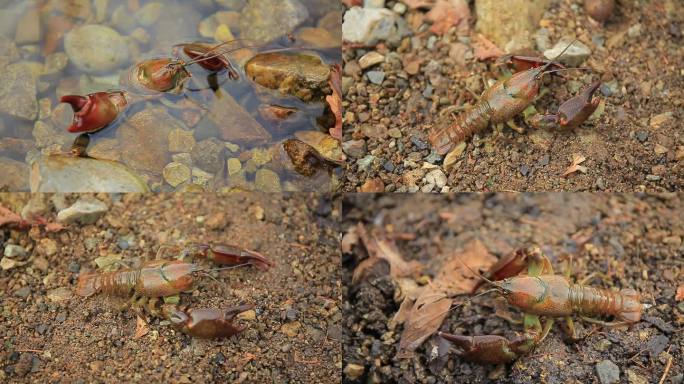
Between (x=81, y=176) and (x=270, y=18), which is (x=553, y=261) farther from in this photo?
(x=81, y=176)

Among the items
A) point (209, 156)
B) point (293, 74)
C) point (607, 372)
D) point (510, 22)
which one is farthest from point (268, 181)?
point (607, 372)

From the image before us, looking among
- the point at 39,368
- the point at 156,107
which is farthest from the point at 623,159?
the point at 39,368

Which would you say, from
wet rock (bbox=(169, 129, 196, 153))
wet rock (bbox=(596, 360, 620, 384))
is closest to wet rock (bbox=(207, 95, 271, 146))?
wet rock (bbox=(169, 129, 196, 153))

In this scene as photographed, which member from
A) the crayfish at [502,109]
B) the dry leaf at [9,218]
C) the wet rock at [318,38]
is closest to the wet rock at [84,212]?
the dry leaf at [9,218]

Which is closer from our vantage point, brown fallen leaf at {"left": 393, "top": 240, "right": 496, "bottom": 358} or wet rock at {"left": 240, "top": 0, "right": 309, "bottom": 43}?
brown fallen leaf at {"left": 393, "top": 240, "right": 496, "bottom": 358}

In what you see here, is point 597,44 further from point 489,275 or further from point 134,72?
point 134,72

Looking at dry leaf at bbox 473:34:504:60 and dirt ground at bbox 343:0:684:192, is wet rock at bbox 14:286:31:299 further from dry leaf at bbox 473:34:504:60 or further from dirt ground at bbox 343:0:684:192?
dry leaf at bbox 473:34:504:60
